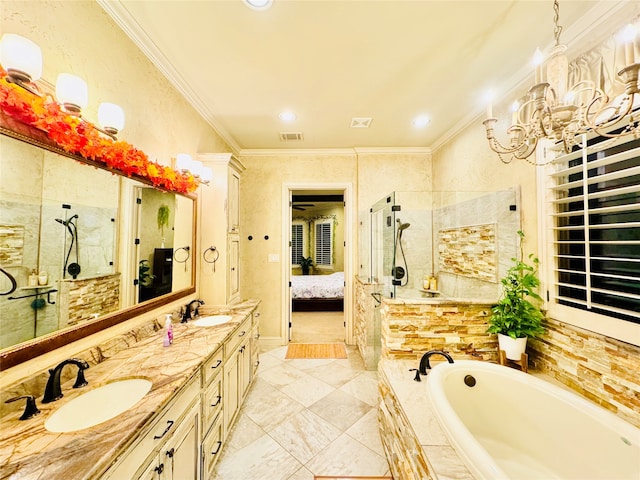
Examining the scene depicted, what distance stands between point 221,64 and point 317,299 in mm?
4164

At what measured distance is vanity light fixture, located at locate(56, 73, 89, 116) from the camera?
40.6 inches

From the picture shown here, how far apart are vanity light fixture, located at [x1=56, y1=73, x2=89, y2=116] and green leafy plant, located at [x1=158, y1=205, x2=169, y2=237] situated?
2.85 ft

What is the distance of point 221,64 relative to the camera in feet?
6.11

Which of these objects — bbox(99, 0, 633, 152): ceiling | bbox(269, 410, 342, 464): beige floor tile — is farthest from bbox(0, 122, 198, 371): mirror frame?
bbox(269, 410, 342, 464): beige floor tile

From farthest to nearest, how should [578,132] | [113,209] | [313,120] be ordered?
[313,120], [113,209], [578,132]

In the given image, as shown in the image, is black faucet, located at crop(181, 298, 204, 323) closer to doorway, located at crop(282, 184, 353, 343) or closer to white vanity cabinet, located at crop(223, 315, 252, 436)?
white vanity cabinet, located at crop(223, 315, 252, 436)

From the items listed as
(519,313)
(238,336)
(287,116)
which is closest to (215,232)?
(238,336)

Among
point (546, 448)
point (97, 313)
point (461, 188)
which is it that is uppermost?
point (461, 188)

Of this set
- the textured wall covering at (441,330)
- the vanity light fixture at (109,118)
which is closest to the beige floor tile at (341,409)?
the textured wall covering at (441,330)

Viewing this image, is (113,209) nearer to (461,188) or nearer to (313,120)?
(313,120)

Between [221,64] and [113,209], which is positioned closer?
[113,209]

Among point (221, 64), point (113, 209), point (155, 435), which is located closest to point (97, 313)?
point (113, 209)

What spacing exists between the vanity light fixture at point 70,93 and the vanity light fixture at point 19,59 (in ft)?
0.37

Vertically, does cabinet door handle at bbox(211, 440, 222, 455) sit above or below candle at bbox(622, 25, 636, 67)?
below
